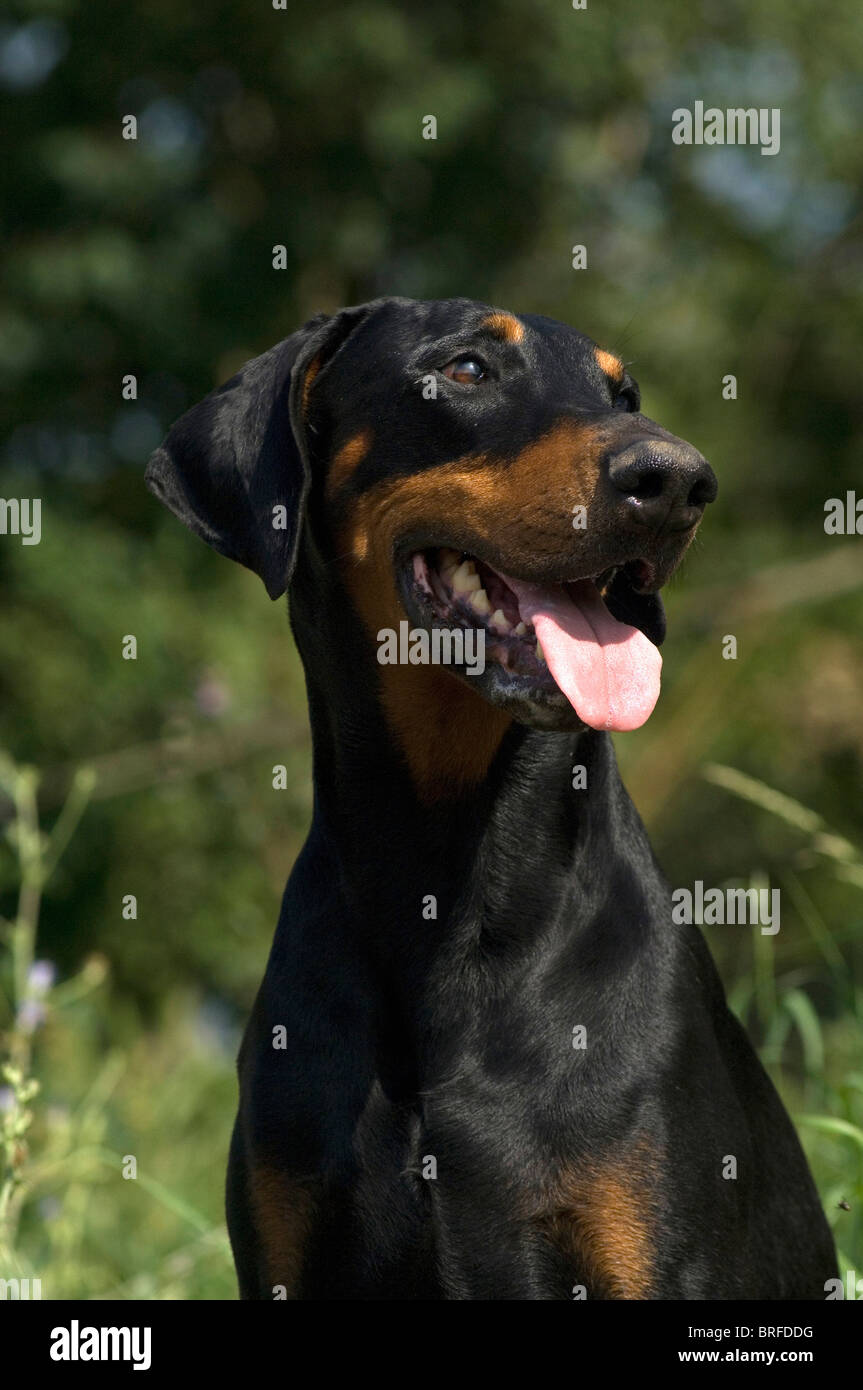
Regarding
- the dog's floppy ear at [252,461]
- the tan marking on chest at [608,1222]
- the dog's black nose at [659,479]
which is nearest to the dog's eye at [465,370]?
the dog's floppy ear at [252,461]

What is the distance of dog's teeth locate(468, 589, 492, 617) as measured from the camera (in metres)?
2.95

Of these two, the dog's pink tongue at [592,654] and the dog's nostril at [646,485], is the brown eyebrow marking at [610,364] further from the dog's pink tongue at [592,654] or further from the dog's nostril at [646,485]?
the dog's nostril at [646,485]

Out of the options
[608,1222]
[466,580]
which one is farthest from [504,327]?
[608,1222]

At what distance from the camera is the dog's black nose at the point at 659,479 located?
2.62m

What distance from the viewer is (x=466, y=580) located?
299 centimetres

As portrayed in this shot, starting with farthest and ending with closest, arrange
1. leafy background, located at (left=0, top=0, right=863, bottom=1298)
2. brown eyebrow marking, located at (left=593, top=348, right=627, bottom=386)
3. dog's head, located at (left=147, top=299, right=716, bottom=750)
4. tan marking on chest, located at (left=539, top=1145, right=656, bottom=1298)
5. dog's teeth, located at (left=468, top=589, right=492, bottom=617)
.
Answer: leafy background, located at (left=0, top=0, right=863, bottom=1298) < brown eyebrow marking, located at (left=593, top=348, right=627, bottom=386) < dog's teeth, located at (left=468, top=589, right=492, bottom=617) < dog's head, located at (left=147, top=299, right=716, bottom=750) < tan marking on chest, located at (left=539, top=1145, right=656, bottom=1298)

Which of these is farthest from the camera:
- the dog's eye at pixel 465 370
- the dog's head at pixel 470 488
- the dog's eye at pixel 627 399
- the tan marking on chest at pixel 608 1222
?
the dog's eye at pixel 627 399

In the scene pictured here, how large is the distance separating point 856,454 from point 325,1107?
13703 millimetres

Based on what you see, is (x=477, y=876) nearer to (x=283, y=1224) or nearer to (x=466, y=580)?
(x=466, y=580)

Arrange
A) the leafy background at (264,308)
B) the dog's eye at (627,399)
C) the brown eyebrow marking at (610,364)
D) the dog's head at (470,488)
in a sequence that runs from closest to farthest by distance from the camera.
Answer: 1. the dog's head at (470,488)
2. the brown eyebrow marking at (610,364)
3. the dog's eye at (627,399)
4. the leafy background at (264,308)

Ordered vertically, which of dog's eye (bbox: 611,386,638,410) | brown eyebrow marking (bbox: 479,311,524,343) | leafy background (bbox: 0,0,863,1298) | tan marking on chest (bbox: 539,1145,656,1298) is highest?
leafy background (bbox: 0,0,863,1298)

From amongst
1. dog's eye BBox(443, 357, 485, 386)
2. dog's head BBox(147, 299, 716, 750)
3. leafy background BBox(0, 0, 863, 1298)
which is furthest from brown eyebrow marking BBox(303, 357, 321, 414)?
leafy background BBox(0, 0, 863, 1298)

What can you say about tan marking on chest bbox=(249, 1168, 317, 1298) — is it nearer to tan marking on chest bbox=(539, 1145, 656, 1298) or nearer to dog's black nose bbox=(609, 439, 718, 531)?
tan marking on chest bbox=(539, 1145, 656, 1298)

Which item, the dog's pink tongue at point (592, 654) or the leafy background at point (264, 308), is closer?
the dog's pink tongue at point (592, 654)
